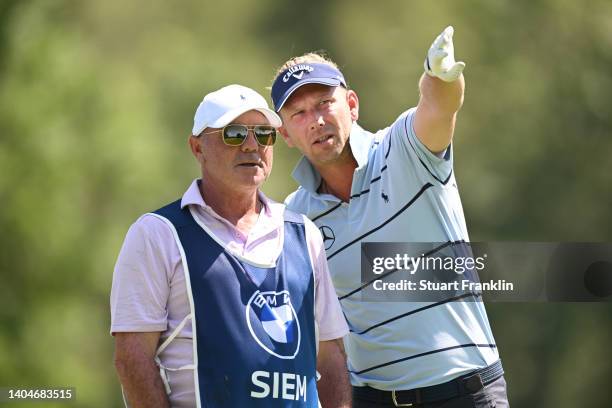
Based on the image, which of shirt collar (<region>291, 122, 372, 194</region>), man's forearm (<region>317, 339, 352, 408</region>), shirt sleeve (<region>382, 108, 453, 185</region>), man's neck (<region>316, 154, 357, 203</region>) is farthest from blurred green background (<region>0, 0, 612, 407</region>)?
man's forearm (<region>317, 339, 352, 408</region>)

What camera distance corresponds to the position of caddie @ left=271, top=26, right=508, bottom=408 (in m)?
4.80

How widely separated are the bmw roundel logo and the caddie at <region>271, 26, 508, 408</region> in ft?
3.02

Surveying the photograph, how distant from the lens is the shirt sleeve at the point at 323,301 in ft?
14.3

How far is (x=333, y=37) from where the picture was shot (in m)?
32.0

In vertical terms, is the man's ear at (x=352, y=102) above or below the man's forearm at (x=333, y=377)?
above

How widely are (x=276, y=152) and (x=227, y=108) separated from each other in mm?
19893

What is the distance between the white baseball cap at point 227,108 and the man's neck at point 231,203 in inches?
9.5

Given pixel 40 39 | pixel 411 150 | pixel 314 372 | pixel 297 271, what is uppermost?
pixel 40 39

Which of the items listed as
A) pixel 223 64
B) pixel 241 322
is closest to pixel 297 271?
pixel 241 322

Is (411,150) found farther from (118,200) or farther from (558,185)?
(558,185)

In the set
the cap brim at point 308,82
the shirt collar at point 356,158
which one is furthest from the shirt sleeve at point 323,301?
the cap brim at point 308,82

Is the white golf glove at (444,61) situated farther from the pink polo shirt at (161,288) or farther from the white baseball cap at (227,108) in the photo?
the pink polo shirt at (161,288)

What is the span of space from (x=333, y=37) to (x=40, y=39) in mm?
16505

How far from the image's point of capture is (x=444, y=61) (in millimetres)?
4398
